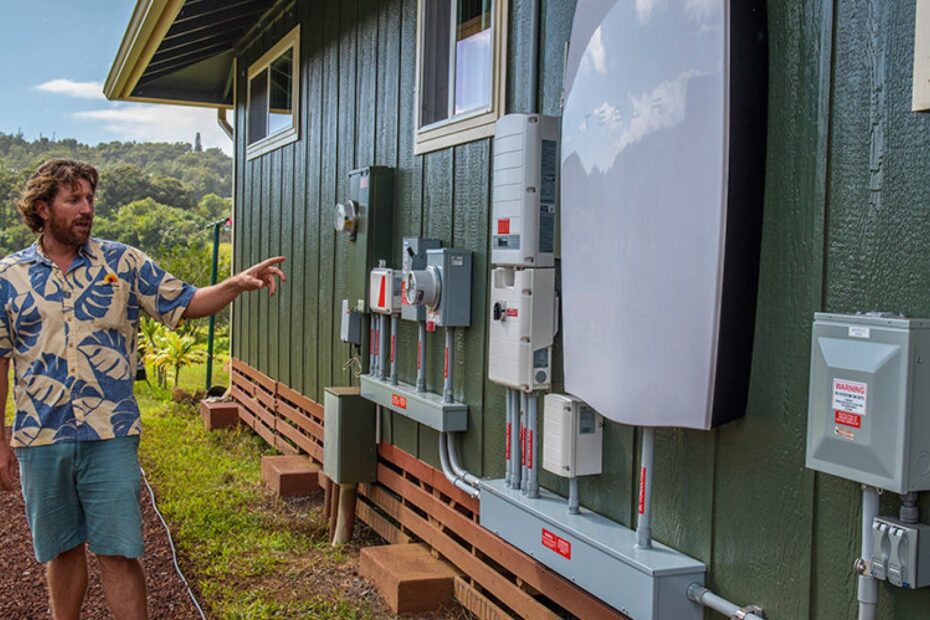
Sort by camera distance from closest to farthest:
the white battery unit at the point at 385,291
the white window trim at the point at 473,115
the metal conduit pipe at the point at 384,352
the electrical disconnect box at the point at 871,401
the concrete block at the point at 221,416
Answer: the electrical disconnect box at the point at 871,401, the white window trim at the point at 473,115, the white battery unit at the point at 385,291, the metal conduit pipe at the point at 384,352, the concrete block at the point at 221,416

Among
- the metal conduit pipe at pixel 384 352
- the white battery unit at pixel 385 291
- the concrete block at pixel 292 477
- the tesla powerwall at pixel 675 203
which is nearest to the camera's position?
the tesla powerwall at pixel 675 203

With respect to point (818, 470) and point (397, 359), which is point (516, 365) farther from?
point (397, 359)

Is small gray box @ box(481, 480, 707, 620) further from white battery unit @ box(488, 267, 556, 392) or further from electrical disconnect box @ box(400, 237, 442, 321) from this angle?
electrical disconnect box @ box(400, 237, 442, 321)

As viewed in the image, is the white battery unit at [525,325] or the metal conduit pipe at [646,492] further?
the white battery unit at [525,325]

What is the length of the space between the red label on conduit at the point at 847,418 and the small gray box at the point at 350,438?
3085mm

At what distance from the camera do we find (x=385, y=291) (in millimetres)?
4285

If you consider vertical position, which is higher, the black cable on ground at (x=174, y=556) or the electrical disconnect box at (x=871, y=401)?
the electrical disconnect box at (x=871, y=401)

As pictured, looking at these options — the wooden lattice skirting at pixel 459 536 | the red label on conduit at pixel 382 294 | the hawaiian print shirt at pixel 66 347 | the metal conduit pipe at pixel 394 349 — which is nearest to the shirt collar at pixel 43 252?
the hawaiian print shirt at pixel 66 347

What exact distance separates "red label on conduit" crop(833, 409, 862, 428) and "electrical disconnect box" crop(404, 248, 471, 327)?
201 cm

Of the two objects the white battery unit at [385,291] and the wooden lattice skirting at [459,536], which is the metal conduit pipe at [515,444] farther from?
the white battery unit at [385,291]

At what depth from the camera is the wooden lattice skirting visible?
307 cm

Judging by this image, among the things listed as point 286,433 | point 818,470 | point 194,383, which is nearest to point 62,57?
point 194,383

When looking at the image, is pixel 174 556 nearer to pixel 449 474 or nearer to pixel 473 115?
pixel 449 474

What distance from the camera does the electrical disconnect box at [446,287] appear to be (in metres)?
3.62
